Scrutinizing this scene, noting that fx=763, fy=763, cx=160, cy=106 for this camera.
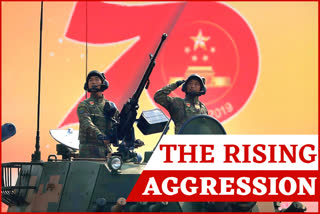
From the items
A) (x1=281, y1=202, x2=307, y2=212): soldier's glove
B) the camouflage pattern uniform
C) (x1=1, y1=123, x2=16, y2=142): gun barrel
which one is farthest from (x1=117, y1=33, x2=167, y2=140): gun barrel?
(x1=281, y1=202, x2=307, y2=212): soldier's glove

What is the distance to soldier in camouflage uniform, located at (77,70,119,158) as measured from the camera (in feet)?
42.8

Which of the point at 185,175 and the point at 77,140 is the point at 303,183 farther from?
the point at 77,140

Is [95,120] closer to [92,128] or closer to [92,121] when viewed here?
[92,121]

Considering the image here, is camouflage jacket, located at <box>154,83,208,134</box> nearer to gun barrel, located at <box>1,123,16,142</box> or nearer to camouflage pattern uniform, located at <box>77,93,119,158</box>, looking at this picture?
camouflage pattern uniform, located at <box>77,93,119,158</box>

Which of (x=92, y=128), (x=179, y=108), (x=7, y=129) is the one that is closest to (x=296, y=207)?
(x=179, y=108)

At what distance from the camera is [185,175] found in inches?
466

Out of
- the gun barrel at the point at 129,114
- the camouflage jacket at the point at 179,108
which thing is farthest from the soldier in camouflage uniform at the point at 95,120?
the camouflage jacket at the point at 179,108

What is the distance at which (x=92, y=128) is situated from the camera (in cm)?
1294

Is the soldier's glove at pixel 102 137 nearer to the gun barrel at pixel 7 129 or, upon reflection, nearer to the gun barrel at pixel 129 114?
the gun barrel at pixel 129 114

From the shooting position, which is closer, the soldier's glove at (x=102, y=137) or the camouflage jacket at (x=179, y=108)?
the soldier's glove at (x=102, y=137)

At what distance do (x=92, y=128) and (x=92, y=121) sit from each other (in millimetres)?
560

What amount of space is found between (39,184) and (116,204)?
194cm

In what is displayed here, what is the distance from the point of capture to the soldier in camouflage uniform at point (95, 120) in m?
13.0

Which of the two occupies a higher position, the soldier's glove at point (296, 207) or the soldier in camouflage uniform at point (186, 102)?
the soldier in camouflage uniform at point (186, 102)
